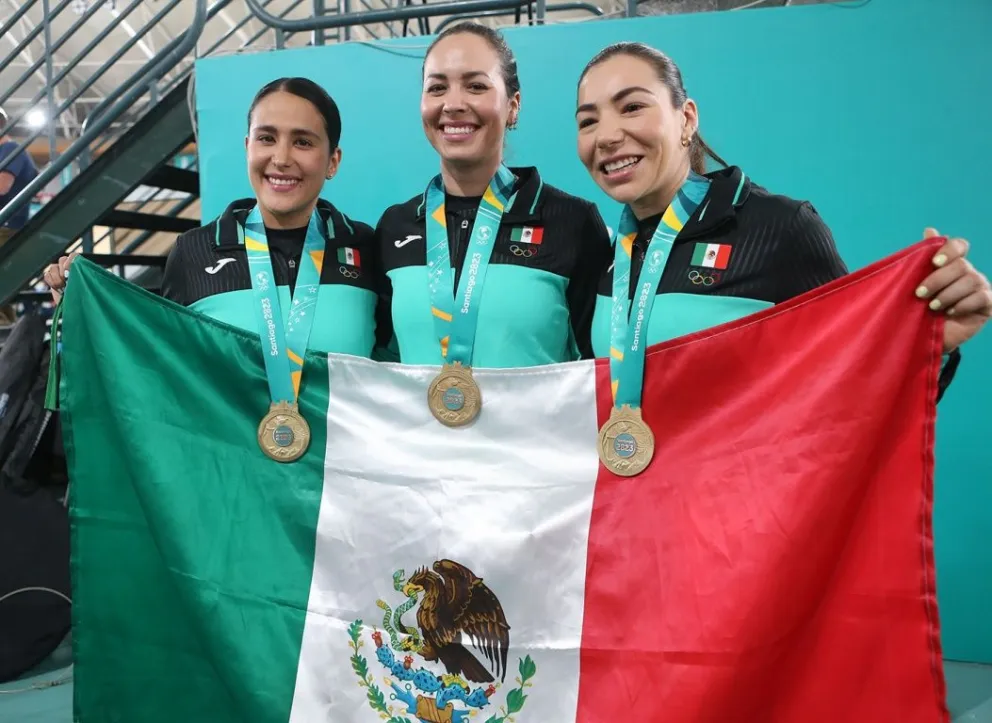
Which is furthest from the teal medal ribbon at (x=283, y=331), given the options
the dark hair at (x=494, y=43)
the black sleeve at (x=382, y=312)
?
the dark hair at (x=494, y=43)

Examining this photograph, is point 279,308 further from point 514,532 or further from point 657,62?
point 657,62

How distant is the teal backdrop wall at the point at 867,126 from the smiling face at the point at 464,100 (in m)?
0.76

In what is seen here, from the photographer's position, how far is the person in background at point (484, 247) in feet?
6.14

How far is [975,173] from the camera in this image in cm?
278

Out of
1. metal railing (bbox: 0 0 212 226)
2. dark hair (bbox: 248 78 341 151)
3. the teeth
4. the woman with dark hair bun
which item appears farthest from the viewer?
metal railing (bbox: 0 0 212 226)

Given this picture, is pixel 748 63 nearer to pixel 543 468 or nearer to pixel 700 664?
pixel 543 468

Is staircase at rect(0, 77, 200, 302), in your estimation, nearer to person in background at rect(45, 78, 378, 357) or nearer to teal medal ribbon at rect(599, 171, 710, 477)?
person in background at rect(45, 78, 378, 357)

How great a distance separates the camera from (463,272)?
1885 mm

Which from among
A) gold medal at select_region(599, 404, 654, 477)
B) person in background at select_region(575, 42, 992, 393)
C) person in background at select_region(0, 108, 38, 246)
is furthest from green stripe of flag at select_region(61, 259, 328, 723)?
person in background at select_region(0, 108, 38, 246)

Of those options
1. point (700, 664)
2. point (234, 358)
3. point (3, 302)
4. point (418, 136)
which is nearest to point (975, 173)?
point (418, 136)

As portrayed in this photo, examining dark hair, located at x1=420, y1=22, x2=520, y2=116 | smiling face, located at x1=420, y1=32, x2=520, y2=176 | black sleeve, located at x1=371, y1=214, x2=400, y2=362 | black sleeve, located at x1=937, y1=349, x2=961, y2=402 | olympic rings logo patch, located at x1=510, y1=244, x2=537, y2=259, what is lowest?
black sleeve, located at x1=937, y1=349, x2=961, y2=402

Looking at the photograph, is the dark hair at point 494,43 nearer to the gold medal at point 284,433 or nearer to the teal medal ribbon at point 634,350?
the teal medal ribbon at point 634,350

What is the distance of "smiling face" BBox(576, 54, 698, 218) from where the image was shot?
5.62 ft

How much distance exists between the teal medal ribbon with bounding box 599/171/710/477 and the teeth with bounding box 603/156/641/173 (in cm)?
11
